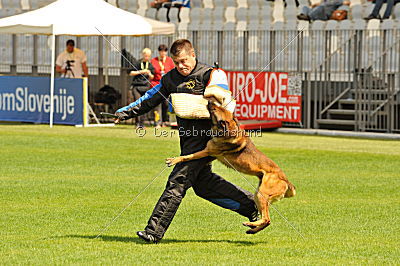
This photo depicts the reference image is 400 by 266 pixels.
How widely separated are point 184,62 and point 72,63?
16.7 meters

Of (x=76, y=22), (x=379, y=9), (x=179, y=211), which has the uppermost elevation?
(x=379, y=9)

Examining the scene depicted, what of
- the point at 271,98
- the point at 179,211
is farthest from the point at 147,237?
the point at 271,98

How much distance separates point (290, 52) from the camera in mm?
24609

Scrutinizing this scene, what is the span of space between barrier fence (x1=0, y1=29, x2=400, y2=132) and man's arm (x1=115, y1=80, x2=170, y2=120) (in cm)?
1350

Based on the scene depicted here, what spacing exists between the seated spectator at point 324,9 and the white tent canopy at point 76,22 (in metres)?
5.01

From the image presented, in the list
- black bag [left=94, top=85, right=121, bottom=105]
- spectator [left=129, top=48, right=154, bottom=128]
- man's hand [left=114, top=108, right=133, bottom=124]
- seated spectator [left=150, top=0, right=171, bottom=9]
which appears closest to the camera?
man's hand [left=114, top=108, right=133, bottom=124]

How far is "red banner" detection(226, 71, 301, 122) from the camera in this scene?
22.2 metres

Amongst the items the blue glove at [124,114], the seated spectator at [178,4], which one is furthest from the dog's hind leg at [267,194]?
the seated spectator at [178,4]

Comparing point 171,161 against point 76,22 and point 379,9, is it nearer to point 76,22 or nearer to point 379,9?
point 76,22

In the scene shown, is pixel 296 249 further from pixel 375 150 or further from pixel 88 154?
pixel 375 150

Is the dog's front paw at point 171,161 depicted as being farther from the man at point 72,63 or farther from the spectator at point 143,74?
the man at point 72,63

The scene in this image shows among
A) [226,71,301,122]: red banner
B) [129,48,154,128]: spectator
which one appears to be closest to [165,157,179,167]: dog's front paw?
[129,48,154,128]: spectator

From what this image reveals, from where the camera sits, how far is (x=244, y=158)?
8156mm

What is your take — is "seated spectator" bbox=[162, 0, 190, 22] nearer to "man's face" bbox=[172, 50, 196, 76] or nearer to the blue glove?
the blue glove
